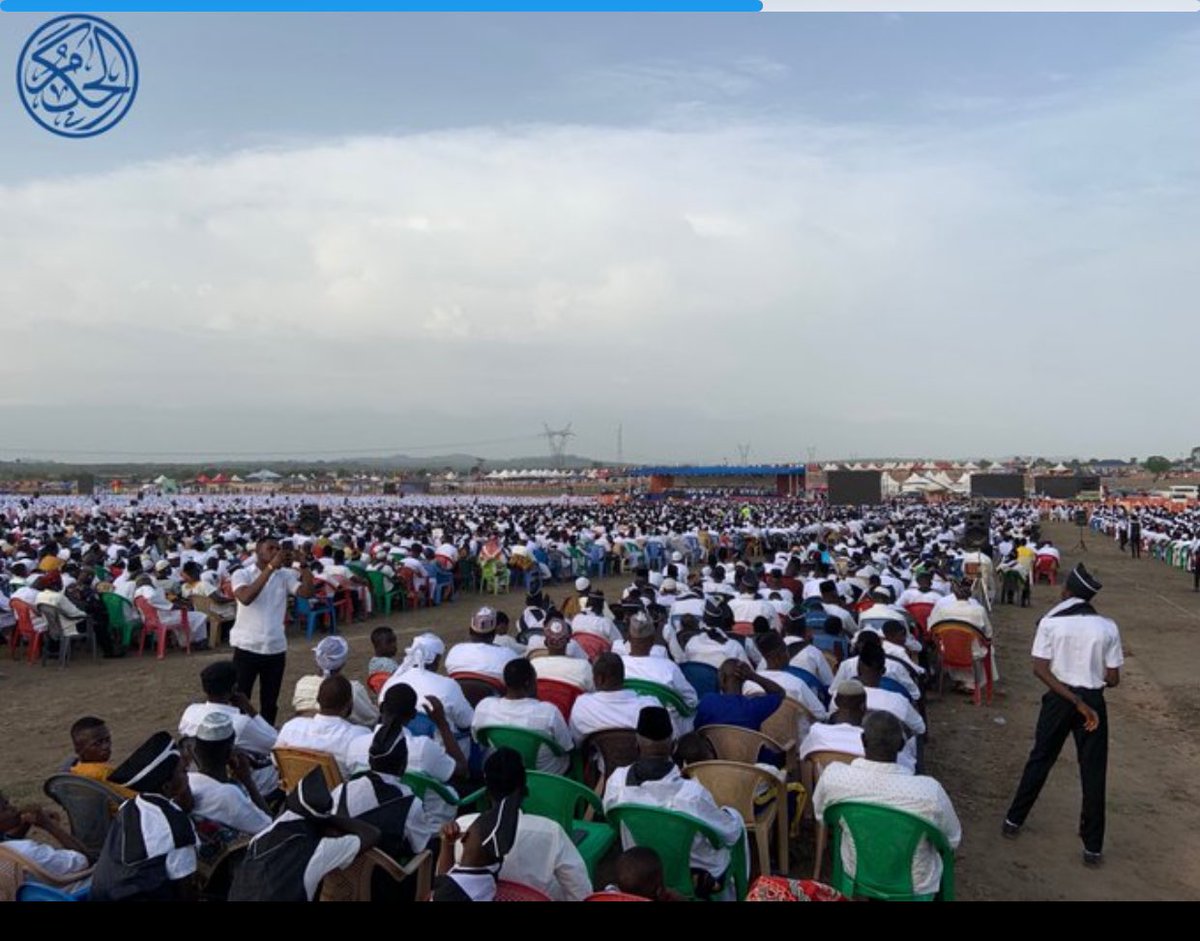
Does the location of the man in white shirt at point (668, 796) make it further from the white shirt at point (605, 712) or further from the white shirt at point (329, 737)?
the white shirt at point (329, 737)

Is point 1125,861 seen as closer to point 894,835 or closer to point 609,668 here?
point 894,835

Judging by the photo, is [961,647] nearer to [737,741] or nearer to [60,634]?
[737,741]

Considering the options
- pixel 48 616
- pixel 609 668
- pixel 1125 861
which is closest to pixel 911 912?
pixel 609 668

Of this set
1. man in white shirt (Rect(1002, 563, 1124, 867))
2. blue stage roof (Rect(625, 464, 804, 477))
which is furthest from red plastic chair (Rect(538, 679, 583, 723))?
blue stage roof (Rect(625, 464, 804, 477))

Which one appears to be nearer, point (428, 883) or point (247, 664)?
point (428, 883)

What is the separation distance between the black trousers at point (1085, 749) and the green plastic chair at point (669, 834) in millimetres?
2424

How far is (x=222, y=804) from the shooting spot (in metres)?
3.53

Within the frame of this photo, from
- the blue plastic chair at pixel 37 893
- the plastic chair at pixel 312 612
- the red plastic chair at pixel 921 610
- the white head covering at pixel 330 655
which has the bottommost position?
the plastic chair at pixel 312 612

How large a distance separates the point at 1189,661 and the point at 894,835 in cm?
924

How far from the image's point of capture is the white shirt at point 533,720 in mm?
4449

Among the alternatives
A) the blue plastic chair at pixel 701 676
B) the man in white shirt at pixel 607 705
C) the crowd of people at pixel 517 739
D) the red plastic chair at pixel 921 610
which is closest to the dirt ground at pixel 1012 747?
the crowd of people at pixel 517 739

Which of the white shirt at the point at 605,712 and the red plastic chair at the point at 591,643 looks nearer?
the white shirt at the point at 605,712

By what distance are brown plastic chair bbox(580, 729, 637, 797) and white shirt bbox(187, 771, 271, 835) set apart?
1.66 meters

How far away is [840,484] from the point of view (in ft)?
98.6
